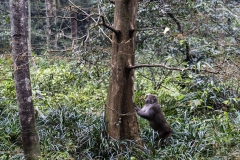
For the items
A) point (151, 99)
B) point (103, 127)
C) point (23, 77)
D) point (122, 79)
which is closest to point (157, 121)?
point (151, 99)

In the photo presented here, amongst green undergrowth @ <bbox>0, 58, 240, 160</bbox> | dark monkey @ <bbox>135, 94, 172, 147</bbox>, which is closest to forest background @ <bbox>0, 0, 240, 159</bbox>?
green undergrowth @ <bbox>0, 58, 240, 160</bbox>

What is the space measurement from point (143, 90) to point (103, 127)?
8.81 feet

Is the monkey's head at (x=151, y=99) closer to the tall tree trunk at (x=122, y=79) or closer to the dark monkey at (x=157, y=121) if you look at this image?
the dark monkey at (x=157, y=121)

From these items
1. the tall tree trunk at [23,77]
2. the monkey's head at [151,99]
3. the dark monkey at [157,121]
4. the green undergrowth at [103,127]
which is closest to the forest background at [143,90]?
the green undergrowth at [103,127]

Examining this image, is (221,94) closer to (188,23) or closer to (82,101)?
(188,23)

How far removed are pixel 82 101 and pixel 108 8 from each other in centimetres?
288

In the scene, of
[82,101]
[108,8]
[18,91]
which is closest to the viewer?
[18,91]

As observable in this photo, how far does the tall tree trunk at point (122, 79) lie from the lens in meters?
4.90

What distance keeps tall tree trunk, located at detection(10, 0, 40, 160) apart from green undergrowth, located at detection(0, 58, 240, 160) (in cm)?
53

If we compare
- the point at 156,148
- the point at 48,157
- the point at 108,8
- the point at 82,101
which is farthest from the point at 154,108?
the point at 108,8

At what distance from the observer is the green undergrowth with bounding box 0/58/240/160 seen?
507 centimetres

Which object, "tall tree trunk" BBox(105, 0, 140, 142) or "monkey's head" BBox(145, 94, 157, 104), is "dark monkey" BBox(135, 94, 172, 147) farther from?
"tall tree trunk" BBox(105, 0, 140, 142)

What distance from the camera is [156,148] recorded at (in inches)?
223

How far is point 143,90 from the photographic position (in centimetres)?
776
